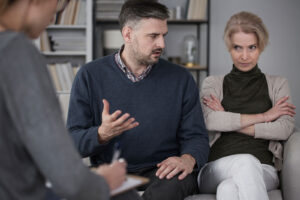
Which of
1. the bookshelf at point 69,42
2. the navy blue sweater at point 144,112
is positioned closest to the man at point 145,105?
the navy blue sweater at point 144,112

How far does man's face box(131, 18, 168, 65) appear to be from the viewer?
1.84m

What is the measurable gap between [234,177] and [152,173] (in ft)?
1.19

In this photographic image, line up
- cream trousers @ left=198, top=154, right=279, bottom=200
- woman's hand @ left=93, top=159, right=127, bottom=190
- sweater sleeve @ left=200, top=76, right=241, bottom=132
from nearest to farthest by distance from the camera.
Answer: woman's hand @ left=93, top=159, right=127, bottom=190, cream trousers @ left=198, top=154, right=279, bottom=200, sweater sleeve @ left=200, top=76, right=241, bottom=132

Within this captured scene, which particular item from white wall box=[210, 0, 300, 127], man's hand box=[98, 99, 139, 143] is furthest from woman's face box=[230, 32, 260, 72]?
white wall box=[210, 0, 300, 127]

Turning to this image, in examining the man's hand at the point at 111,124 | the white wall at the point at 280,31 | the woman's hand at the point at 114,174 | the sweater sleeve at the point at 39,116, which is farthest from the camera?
the white wall at the point at 280,31

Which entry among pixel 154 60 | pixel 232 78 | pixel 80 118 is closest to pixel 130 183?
pixel 80 118

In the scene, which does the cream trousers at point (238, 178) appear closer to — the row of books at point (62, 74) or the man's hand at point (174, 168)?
the man's hand at point (174, 168)

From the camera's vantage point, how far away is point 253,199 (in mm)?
1464

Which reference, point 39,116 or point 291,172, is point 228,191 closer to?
point 291,172

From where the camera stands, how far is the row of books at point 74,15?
3.88m

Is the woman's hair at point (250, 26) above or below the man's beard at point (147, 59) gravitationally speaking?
above

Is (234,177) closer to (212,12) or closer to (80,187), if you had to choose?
(80,187)

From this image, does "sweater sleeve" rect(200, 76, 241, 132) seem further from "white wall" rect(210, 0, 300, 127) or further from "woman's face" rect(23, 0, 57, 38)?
"white wall" rect(210, 0, 300, 127)

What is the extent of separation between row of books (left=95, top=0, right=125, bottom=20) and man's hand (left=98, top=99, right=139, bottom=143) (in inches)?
102
